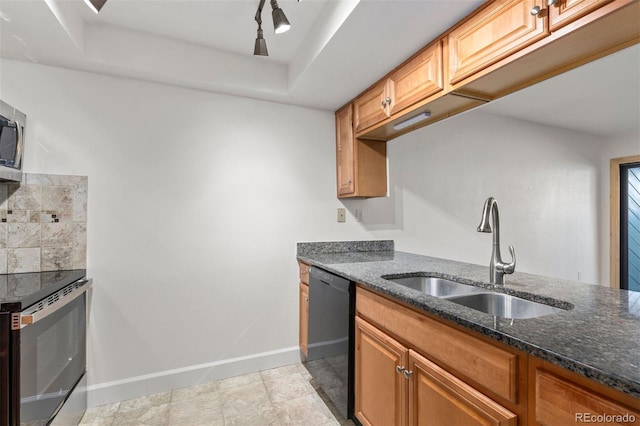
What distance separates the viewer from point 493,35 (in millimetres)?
1251

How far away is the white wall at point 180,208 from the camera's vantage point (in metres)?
1.95

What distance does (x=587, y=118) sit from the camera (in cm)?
228

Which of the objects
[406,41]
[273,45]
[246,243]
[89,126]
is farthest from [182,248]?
[406,41]

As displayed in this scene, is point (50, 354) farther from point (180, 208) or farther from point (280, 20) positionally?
point (280, 20)

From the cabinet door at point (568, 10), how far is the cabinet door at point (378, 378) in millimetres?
1351

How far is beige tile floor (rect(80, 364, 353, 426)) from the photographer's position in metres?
1.78

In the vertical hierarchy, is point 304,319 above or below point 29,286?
below

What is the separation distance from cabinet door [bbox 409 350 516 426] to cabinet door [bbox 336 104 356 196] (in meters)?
1.51

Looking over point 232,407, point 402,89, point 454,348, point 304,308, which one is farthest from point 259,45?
point 232,407

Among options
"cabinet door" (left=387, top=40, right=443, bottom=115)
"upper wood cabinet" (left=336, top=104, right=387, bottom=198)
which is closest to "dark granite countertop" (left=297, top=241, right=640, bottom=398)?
"upper wood cabinet" (left=336, top=104, right=387, bottom=198)

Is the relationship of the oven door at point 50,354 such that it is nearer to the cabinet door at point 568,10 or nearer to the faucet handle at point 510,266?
the faucet handle at point 510,266

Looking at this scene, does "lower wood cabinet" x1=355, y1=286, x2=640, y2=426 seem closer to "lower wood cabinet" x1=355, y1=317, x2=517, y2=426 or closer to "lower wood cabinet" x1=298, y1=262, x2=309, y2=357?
"lower wood cabinet" x1=355, y1=317, x2=517, y2=426

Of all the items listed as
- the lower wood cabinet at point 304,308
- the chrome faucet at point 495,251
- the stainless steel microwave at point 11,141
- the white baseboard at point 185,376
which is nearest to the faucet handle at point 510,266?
the chrome faucet at point 495,251

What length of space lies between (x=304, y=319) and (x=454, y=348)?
5.19 ft
